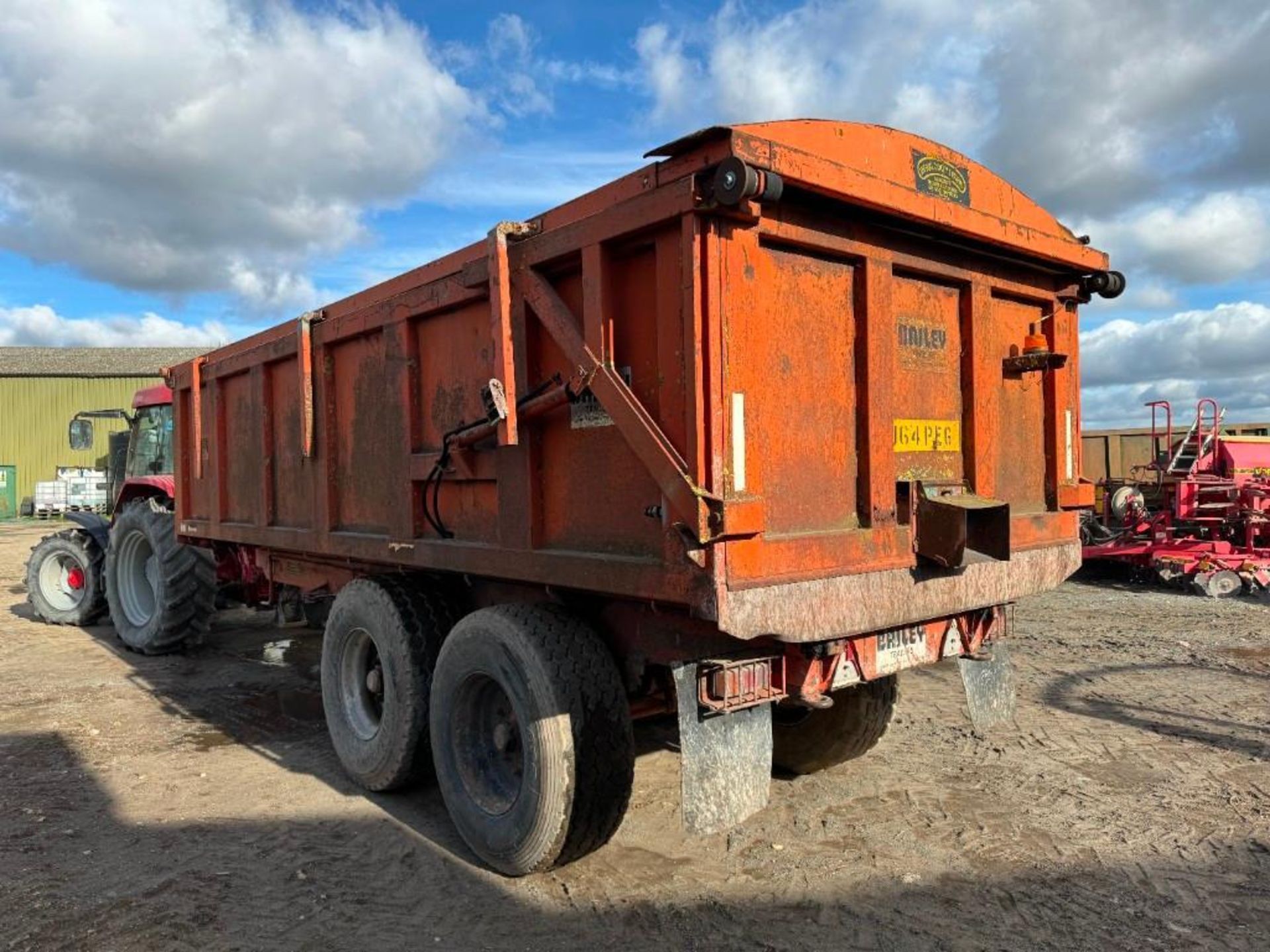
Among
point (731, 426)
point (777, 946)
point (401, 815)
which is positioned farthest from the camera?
point (401, 815)

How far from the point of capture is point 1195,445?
41.5 ft

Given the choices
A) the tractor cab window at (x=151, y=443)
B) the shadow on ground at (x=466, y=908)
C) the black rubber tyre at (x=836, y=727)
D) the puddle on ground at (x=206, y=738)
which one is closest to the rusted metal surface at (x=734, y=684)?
the shadow on ground at (x=466, y=908)

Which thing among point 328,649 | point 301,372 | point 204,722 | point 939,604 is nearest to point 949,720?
point 939,604

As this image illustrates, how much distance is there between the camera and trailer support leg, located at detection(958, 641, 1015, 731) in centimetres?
419

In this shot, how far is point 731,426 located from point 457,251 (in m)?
1.72

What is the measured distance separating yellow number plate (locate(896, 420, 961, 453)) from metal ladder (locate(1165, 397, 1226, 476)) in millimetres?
9640

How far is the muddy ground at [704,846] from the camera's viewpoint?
3184 mm

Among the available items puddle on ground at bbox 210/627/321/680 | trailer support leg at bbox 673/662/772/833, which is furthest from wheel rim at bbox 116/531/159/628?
trailer support leg at bbox 673/662/772/833

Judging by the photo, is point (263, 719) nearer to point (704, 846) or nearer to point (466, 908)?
point (466, 908)

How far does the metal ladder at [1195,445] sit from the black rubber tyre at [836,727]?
30.2 ft

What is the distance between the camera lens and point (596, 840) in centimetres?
350

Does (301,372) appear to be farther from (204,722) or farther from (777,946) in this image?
(777,946)

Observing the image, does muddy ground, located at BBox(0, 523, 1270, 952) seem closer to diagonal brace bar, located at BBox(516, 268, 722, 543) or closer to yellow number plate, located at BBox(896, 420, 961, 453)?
diagonal brace bar, located at BBox(516, 268, 722, 543)

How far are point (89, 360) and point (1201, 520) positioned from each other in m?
42.9
